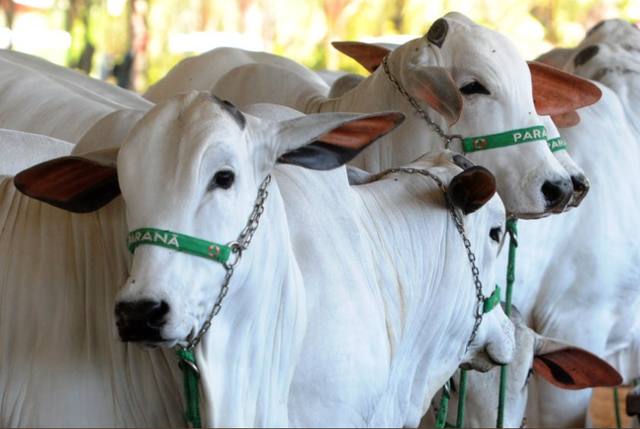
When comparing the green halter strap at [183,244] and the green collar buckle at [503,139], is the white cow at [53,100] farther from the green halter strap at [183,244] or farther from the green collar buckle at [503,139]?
the green halter strap at [183,244]

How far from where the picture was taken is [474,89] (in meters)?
3.48

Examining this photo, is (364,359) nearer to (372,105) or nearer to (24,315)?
(24,315)

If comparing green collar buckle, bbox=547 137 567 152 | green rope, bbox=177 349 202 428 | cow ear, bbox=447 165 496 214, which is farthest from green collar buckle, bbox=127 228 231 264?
green collar buckle, bbox=547 137 567 152

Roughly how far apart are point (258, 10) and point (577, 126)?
14537mm

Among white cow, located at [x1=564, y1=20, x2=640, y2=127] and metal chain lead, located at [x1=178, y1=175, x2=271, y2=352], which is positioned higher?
white cow, located at [x1=564, y1=20, x2=640, y2=127]

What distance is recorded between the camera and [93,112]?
409cm

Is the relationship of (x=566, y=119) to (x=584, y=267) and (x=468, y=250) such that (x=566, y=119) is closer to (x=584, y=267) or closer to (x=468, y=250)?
(x=584, y=267)

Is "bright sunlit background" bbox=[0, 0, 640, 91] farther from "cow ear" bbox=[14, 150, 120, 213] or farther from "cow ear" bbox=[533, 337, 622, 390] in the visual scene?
"cow ear" bbox=[14, 150, 120, 213]

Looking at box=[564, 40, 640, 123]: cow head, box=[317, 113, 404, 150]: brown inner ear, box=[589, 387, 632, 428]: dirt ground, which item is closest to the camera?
box=[317, 113, 404, 150]: brown inner ear

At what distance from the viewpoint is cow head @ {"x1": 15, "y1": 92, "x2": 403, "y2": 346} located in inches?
87.4

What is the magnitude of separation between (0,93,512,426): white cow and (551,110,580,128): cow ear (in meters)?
1.56

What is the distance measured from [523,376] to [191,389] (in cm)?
149

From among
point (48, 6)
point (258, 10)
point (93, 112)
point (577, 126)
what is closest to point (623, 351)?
point (577, 126)

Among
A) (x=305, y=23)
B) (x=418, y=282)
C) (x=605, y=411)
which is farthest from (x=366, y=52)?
(x=305, y=23)
